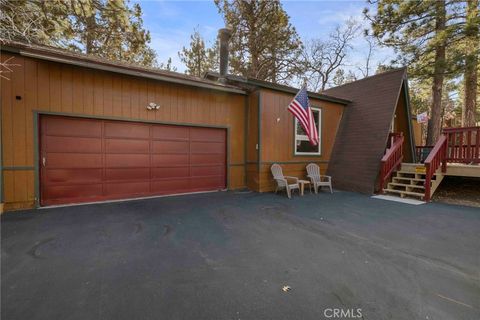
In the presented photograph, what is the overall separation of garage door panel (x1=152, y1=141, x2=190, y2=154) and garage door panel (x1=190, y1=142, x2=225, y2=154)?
0.60 feet

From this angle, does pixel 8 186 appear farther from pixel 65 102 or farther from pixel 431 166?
pixel 431 166

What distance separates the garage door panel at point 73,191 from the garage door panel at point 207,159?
242cm

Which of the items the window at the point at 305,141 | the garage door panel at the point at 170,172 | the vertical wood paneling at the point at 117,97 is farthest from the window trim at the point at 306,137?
the vertical wood paneling at the point at 117,97

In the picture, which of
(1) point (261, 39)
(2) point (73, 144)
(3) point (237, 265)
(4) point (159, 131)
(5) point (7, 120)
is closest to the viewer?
(3) point (237, 265)

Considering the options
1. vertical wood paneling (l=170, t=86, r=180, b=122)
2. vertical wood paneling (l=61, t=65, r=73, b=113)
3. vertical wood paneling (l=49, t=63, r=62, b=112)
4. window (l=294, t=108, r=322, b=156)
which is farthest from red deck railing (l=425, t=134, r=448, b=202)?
vertical wood paneling (l=49, t=63, r=62, b=112)

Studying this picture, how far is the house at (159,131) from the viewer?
455cm

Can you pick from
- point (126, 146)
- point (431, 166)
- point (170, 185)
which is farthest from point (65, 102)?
point (431, 166)

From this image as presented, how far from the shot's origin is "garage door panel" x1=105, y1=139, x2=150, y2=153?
5.41m

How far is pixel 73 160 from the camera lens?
197 inches

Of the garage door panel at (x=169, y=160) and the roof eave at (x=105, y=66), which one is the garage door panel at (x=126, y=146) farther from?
the roof eave at (x=105, y=66)

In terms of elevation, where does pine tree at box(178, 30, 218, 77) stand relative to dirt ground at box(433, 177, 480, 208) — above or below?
above

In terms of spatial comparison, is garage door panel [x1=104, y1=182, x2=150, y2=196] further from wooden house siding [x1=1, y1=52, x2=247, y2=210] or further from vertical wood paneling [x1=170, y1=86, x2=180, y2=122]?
vertical wood paneling [x1=170, y1=86, x2=180, y2=122]

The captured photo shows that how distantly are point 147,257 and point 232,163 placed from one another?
4.64 meters

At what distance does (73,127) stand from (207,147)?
3259 millimetres
